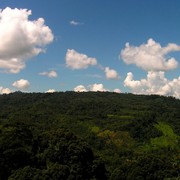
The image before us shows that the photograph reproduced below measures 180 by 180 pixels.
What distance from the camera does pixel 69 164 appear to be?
241 feet

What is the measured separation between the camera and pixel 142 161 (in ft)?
259

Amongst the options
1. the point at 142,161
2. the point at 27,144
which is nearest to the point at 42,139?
the point at 27,144

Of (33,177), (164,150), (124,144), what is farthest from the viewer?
(124,144)

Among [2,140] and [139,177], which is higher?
[2,140]

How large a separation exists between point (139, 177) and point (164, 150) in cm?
10668

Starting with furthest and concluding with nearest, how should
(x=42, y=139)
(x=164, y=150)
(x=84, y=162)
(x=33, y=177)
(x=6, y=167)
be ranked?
(x=164, y=150) → (x=42, y=139) → (x=84, y=162) → (x=6, y=167) → (x=33, y=177)

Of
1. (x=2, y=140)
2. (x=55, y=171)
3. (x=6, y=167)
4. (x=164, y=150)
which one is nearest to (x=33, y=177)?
(x=55, y=171)

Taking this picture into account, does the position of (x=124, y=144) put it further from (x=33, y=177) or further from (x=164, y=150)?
(x=33, y=177)

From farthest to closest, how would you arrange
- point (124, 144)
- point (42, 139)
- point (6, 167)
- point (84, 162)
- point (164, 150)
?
point (124, 144), point (164, 150), point (42, 139), point (84, 162), point (6, 167)

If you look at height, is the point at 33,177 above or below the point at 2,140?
below

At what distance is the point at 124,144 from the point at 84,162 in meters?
119

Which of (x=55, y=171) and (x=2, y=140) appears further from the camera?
(x=2, y=140)

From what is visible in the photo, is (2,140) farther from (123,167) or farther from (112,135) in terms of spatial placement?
(112,135)

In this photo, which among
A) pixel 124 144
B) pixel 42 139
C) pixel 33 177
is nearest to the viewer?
pixel 33 177
